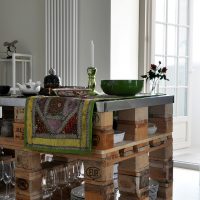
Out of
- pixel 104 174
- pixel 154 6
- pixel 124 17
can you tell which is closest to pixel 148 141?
pixel 104 174

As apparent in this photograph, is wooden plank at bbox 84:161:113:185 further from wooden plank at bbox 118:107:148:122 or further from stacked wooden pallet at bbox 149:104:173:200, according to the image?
stacked wooden pallet at bbox 149:104:173:200

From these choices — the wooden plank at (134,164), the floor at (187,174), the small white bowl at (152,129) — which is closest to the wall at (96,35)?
the floor at (187,174)

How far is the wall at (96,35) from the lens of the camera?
13.8 feet

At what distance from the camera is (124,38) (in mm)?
4324

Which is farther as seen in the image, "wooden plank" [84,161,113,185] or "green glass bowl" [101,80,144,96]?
"green glass bowl" [101,80,144,96]

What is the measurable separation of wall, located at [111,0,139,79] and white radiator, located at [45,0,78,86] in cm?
51

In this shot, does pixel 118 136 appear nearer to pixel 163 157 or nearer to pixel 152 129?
pixel 152 129

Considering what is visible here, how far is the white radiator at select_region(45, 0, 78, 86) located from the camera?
446 cm

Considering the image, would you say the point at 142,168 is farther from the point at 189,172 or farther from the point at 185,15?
the point at 185,15

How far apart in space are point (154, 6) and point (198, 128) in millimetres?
2298

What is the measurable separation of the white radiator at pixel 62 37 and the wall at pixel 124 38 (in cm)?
51

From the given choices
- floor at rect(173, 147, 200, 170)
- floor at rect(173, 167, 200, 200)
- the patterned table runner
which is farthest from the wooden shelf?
floor at rect(173, 147, 200, 170)

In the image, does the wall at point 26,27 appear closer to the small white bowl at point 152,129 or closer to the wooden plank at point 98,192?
the small white bowl at point 152,129

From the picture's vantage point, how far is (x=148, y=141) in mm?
1959
